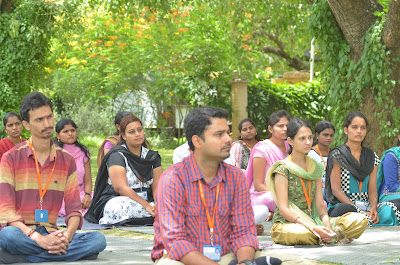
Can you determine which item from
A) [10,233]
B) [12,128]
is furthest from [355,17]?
[10,233]

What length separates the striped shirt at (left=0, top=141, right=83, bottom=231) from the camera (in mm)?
5332

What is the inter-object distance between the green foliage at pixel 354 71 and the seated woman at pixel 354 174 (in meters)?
3.31

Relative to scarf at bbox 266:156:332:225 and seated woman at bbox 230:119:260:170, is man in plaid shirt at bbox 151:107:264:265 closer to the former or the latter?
scarf at bbox 266:156:332:225

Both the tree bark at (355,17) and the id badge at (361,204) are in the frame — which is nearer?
the id badge at (361,204)

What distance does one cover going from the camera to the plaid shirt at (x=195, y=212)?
4050 mm

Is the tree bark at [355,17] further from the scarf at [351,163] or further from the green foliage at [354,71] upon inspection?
the scarf at [351,163]

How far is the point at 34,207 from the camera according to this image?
17.8 feet

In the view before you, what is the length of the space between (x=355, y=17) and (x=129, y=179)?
16.0 ft

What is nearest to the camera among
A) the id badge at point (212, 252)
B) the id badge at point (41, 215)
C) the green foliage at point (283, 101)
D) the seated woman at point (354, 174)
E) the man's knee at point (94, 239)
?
the id badge at point (212, 252)

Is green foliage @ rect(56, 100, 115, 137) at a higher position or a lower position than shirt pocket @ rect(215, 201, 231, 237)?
higher

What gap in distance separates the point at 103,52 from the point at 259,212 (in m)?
16.2

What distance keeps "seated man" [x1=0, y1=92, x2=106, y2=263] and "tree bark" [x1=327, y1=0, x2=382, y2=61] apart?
6500 millimetres

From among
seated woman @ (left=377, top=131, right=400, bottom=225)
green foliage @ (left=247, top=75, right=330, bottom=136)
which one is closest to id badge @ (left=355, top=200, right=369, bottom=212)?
seated woman @ (left=377, top=131, right=400, bottom=225)

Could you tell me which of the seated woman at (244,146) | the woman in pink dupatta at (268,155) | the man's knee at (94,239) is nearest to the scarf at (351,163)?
the woman in pink dupatta at (268,155)
